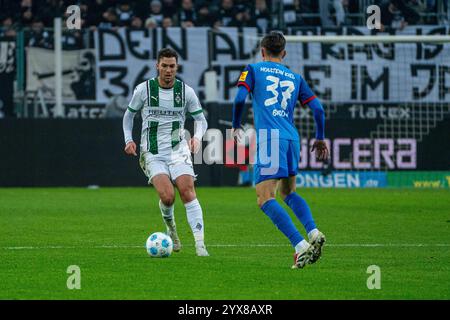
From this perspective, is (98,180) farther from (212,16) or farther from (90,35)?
(212,16)

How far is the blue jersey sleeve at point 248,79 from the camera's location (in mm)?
10367

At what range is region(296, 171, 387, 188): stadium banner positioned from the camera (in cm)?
2498

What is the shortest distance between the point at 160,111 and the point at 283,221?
91.8 inches

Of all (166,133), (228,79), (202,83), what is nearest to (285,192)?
(166,133)

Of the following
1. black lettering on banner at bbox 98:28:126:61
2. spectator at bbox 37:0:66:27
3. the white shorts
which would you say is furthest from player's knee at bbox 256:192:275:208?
spectator at bbox 37:0:66:27

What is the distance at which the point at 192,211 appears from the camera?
37.7 ft

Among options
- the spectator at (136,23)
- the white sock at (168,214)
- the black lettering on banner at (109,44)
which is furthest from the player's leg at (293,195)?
the spectator at (136,23)

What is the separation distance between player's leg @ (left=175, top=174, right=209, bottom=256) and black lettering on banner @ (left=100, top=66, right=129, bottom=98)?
14635 millimetres

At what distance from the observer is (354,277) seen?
9508mm

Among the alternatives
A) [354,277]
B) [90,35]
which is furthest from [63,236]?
[90,35]

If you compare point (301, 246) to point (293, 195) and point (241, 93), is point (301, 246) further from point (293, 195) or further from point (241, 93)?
point (241, 93)

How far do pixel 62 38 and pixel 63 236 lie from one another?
42.3 ft

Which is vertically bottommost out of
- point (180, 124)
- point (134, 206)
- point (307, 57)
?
point (134, 206)

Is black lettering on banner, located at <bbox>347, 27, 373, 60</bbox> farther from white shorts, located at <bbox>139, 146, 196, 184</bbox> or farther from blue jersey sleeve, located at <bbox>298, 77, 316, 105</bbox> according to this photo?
blue jersey sleeve, located at <bbox>298, 77, 316, 105</bbox>
